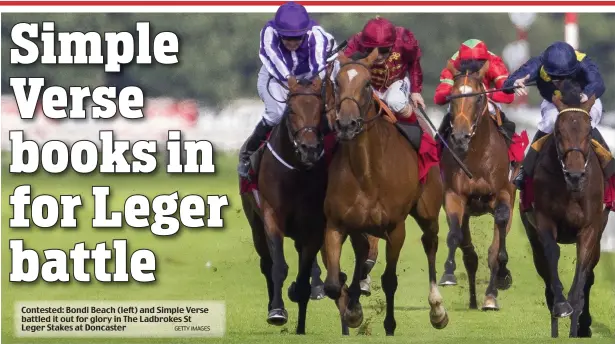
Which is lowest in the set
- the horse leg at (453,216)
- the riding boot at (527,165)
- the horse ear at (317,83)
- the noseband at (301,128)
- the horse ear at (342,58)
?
the horse leg at (453,216)

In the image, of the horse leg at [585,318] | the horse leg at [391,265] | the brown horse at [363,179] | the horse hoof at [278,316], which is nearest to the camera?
the brown horse at [363,179]

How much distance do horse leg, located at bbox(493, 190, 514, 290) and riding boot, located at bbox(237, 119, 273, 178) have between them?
309 cm

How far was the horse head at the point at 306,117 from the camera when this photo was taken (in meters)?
11.3

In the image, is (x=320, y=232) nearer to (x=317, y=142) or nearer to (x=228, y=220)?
(x=317, y=142)

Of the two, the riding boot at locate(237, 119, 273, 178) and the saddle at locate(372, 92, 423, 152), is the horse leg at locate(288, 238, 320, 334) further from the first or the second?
the saddle at locate(372, 92, 423, 152)

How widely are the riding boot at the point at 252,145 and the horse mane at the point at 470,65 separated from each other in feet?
9.27

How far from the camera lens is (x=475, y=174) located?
48.2 feet

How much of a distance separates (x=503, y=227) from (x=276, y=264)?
3.48 metres

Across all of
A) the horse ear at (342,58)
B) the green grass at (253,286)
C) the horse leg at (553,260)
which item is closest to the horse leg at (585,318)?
the green grass at (253,286)

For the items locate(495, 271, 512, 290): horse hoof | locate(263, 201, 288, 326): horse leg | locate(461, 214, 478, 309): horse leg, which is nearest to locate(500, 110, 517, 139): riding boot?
locate(461, 214, 478, 309): horse leg

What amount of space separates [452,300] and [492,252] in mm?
1812

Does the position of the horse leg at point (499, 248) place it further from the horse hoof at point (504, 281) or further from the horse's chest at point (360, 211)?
the horse's chest at point (360, 211)

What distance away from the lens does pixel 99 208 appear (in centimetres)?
1493

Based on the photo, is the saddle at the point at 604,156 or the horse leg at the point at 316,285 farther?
the horse leg at the point at 316,285
